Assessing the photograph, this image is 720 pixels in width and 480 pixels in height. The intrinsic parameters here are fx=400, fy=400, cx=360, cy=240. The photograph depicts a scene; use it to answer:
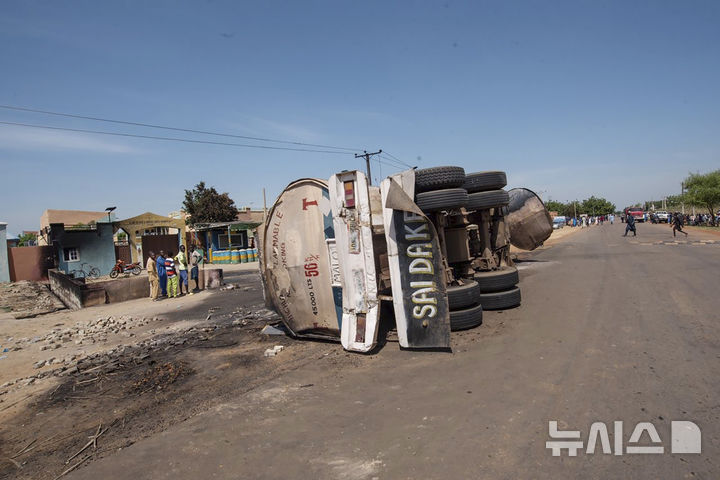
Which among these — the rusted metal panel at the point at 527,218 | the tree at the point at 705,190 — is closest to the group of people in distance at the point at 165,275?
the rusted metal panel at the point at 527,218

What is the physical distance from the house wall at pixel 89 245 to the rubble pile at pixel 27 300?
327cm

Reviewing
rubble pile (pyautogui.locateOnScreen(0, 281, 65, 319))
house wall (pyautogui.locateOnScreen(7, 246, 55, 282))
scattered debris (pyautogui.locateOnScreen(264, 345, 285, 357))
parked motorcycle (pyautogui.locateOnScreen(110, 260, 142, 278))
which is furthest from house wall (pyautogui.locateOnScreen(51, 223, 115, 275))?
scattered debris (pyautogui.locateOnScreen(264, 345, 285, 357))

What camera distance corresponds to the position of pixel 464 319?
21.5ft

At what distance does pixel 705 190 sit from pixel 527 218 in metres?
48.8

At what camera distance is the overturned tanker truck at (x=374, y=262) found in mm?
5629

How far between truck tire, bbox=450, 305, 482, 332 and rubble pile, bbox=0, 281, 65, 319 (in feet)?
41.6

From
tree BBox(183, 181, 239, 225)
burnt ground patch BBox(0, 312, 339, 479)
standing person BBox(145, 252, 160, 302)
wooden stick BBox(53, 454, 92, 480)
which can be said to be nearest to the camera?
wooden stick BBox(53, 454, 92, 480)

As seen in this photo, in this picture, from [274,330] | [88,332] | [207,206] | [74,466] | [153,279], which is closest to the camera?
[74,466]

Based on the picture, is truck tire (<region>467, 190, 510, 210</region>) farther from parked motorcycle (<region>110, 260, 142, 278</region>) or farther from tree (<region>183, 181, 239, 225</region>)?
tree (<region>183, 181, 239, 225</region>)

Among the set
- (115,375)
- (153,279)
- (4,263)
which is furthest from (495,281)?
(4,263)

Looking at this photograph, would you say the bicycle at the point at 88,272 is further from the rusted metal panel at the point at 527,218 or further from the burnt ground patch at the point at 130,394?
the rusted metal panel at the point at 527,218

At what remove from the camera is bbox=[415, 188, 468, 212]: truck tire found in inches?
246

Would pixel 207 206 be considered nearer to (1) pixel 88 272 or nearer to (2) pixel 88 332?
(1) pixel 88 272

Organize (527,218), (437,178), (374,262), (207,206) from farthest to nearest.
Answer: (207,206)
(527,218)
(437,178)
(374,262)
